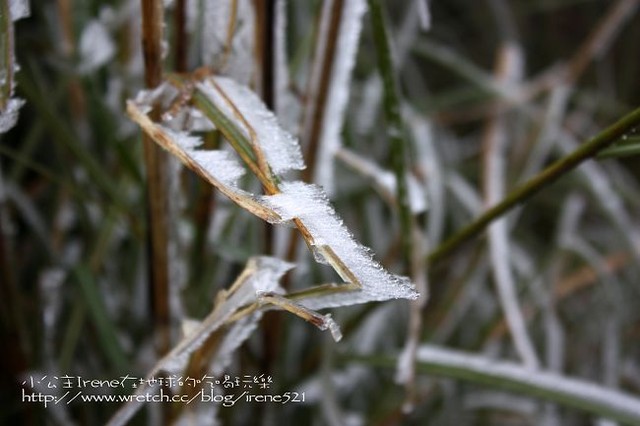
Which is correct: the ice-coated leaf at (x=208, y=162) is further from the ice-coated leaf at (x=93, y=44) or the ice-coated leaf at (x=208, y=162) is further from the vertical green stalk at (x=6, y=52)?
the ice-coated leaf at (x=93, y=44)

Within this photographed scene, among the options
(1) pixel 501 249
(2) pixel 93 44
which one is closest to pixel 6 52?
(2) pixel 93 44

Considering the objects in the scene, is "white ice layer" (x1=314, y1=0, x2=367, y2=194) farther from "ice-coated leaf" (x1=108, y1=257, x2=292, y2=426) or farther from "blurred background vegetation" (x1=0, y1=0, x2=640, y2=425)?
"ice-coated leaf" (x1=108, y1=257, x2=292, y2=426)

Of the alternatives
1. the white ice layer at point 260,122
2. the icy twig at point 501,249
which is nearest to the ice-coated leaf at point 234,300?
the white ice layer at point 260,122

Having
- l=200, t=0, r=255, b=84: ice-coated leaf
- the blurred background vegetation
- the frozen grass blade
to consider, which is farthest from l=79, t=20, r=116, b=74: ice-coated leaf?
the frozen grass blade

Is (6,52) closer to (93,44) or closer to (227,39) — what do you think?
(227,39)

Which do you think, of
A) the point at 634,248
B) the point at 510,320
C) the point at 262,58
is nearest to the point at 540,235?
the point at 634,248

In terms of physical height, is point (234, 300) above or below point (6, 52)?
below

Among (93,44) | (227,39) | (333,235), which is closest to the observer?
(333,235)
